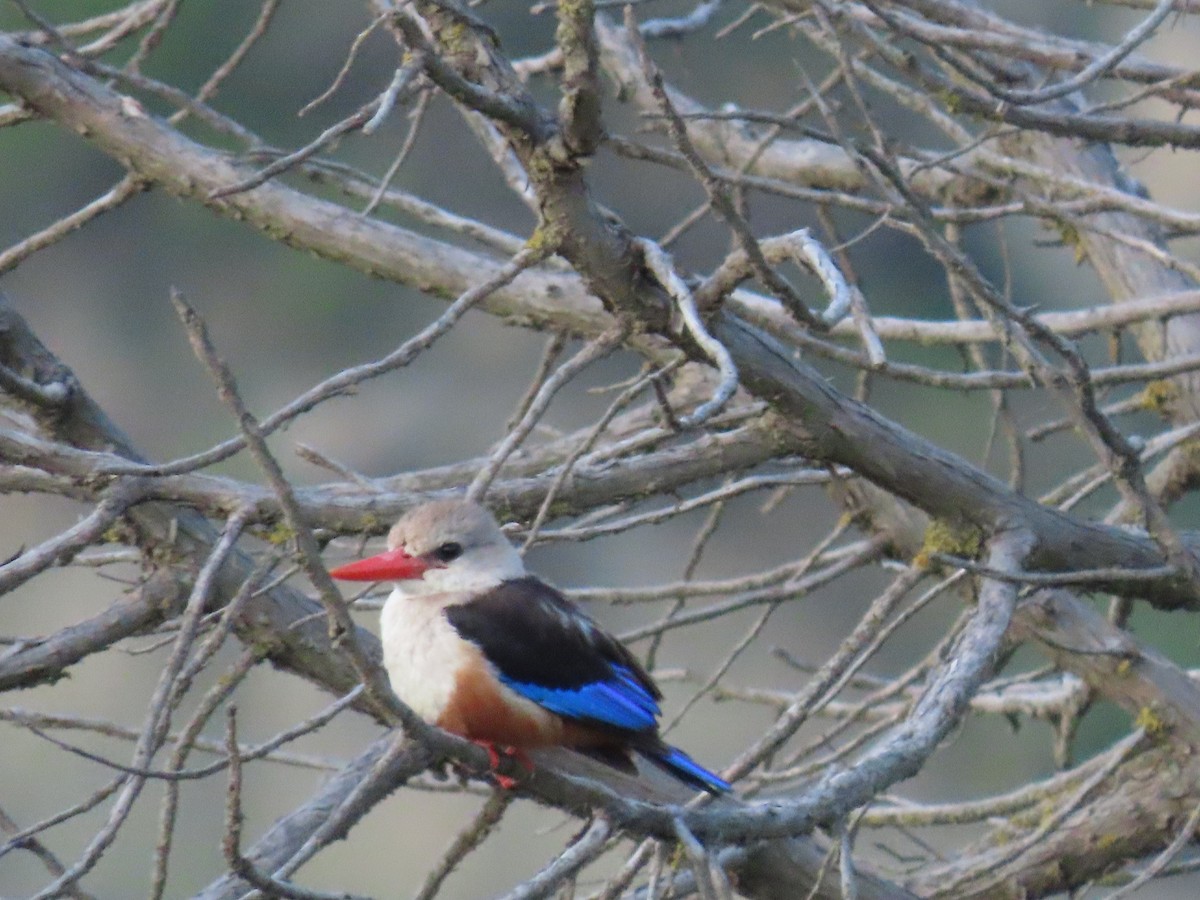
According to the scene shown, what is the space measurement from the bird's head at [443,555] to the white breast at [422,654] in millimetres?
56

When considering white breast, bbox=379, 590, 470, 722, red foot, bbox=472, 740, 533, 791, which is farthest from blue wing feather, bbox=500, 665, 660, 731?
red foot, bbox=472, 740, 533, 791

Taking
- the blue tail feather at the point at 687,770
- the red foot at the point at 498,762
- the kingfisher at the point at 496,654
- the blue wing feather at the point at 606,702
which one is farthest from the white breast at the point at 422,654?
the red foot at the point at 498,762

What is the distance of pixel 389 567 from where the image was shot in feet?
8.10

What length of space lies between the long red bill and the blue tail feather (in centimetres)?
44

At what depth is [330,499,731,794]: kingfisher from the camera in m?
2.33

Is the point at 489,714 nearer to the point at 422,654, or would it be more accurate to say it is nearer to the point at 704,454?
the point at 422,654

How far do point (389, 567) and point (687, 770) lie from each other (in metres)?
0.52

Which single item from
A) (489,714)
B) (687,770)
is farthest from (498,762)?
(687,770)

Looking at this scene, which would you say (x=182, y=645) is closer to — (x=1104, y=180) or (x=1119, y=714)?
(x=1104, y=180)

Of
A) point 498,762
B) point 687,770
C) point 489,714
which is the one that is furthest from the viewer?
point 687,770

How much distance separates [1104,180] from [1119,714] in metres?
8.04

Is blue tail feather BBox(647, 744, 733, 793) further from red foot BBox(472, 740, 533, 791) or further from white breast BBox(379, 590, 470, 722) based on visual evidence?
red foot BBox(472, 740, 533, 791)

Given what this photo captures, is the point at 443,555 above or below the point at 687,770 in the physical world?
above

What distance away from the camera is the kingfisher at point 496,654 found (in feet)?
7.64
